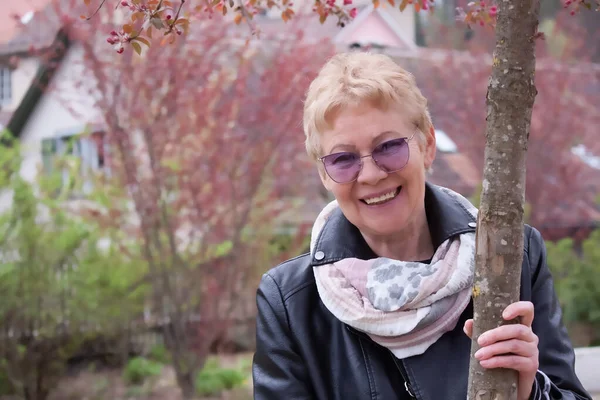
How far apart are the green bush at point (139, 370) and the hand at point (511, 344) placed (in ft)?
23.1

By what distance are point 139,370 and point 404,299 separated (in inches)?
264

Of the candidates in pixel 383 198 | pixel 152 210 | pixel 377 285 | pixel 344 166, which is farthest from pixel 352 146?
A: pixel 152 210

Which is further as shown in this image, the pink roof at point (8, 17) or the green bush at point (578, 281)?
the pink roof at point (8, 17)

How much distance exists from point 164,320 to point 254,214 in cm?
138

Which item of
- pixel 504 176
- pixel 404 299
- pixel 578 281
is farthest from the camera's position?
pixel 578 281

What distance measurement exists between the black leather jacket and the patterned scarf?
0.06 meters

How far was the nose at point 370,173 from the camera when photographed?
2.23 meters

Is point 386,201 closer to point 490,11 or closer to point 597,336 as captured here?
point 490,11

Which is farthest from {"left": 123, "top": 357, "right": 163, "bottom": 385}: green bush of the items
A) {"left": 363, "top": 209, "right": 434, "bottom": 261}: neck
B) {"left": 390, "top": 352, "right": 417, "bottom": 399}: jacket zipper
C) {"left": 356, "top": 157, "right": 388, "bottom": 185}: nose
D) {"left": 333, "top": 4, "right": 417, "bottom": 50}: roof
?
{"left": 333, "top": 4, "right": 417, "bottom": 50}: roof

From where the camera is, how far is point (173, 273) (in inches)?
316

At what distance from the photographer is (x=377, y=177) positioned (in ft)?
7.32

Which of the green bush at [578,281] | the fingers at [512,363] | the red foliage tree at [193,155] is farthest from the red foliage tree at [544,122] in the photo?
the fingers at [512,363]

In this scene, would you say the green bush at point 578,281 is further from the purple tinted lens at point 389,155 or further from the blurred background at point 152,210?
the purple tinted lens at point 389,155

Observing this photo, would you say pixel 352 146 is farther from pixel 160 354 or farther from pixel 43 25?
pixel 43 25
